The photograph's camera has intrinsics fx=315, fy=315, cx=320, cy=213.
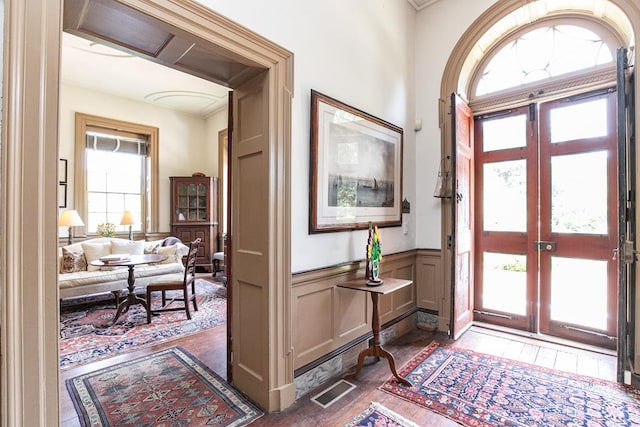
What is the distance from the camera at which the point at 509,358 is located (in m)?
2.85

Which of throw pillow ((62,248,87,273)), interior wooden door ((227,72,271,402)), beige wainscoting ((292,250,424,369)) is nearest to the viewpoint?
interior wooden door ((227,72,271,402))

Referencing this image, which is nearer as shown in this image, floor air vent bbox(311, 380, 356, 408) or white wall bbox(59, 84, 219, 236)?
floor air vent bbox(311, 380, 356, 408)

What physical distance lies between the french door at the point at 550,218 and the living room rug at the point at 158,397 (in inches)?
118

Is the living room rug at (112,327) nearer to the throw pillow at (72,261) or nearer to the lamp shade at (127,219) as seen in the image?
the throw pillow at (72,261)

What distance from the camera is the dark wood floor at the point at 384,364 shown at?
6.68ft

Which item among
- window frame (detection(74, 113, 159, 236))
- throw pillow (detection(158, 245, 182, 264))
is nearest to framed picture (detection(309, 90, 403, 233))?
throw pillow (detection(158, 245, 182, 264))

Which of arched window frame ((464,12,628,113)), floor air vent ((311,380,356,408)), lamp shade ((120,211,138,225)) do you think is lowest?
floor air vent ((311,380,356,408))

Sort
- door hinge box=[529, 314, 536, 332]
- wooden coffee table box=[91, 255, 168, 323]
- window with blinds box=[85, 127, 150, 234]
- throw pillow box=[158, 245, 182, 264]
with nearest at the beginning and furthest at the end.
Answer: door hinge box=[529, 314, 536, 332] < wooden coffee table box=[91, 255, 168, 323] < throw pillow box=[158, 245, 182, 264] < window with blinds box=[85, 127, 150, 234]

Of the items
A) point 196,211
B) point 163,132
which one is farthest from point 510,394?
point 163,132

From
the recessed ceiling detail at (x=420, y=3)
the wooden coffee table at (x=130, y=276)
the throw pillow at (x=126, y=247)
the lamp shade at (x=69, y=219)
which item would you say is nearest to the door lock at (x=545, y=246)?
the recessed ceiling detail at (x=420, y=3)

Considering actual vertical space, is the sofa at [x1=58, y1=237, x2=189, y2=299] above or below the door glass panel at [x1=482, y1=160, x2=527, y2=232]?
below

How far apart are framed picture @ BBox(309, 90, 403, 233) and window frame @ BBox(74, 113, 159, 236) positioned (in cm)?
530

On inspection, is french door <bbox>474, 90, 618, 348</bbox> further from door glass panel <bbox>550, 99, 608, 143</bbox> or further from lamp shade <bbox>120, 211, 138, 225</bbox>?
lamp shade <bbox>120, 211, 138, 225</bbox>

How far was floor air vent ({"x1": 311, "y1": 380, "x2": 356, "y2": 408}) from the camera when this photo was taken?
222cm
